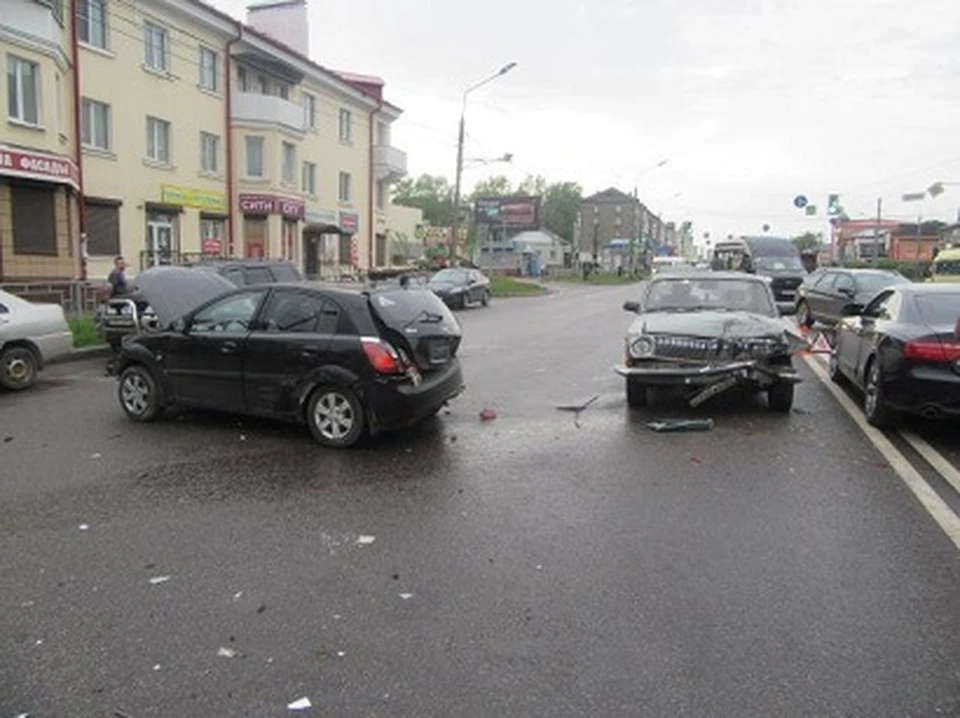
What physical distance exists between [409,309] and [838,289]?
14.1 m

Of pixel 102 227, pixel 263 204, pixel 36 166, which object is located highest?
pixel 36 166

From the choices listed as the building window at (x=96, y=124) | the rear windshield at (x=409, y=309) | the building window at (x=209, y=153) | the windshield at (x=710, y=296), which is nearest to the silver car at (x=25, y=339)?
the rear windshield at (x=409, y=309)

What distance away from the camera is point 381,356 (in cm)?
733

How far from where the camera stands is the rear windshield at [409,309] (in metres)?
7.66

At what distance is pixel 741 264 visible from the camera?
30.0 meters

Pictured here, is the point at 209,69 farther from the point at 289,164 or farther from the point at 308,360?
the point at 308,360

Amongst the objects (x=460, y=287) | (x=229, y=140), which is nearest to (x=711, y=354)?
(x=460, y=287)

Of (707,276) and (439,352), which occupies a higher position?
(707,276)

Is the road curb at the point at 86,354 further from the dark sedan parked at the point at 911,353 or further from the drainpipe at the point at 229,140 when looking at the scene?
the drainpipe at the point at 229,140

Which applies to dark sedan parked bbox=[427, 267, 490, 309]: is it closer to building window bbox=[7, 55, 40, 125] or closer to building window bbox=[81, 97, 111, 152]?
building window bbox=[81, 97, 111, 152]

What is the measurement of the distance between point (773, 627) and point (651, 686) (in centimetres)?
86

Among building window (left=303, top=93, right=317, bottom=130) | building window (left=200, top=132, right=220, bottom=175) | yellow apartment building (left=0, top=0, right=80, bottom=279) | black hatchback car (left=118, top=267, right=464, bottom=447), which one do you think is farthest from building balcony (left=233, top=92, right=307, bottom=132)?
black hatchback car (left=118, top=267, right=464, bottom=447)

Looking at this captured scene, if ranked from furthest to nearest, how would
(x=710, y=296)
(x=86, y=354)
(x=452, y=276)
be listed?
(x=452, y=276) → (x=86, y=354) → (x=710, y=296)

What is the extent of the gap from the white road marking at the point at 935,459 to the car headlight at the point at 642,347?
250 centimetres
